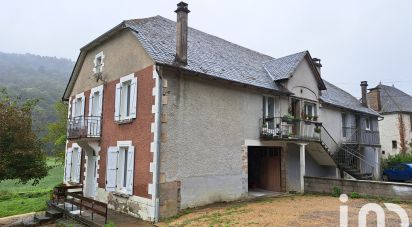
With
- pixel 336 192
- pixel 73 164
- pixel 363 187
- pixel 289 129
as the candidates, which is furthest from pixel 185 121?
pixel 73 164

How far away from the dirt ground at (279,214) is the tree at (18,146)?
19.5 ft

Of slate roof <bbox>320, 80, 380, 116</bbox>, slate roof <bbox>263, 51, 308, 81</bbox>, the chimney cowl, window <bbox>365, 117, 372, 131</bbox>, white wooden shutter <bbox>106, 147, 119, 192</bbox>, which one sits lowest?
white wooden shutter <bbox>106, 147, 119, 192</bbox>

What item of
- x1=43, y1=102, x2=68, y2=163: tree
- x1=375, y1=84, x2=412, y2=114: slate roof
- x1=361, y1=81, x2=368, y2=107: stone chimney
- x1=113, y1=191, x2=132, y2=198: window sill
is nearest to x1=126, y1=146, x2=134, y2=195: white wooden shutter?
x1=113, y1=191, x2=132, y2=198: window sill

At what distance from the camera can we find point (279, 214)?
10234mm

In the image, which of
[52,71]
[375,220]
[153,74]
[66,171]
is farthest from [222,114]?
[52,71]

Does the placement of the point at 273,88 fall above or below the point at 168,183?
above

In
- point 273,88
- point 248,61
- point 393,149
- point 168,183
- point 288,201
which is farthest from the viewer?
point 393,149

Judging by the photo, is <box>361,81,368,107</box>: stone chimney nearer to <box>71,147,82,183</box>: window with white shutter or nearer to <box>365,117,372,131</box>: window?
<box>365,117,372,131</box>: window

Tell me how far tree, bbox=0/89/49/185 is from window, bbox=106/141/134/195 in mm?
2666

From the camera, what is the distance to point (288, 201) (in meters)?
12.9

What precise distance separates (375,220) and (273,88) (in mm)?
7541

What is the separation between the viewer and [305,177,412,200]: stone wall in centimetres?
1203

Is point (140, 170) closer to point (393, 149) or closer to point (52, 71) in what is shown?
point (393, 149)

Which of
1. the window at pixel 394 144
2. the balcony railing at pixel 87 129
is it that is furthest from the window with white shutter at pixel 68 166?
the window at pixel 394 144
